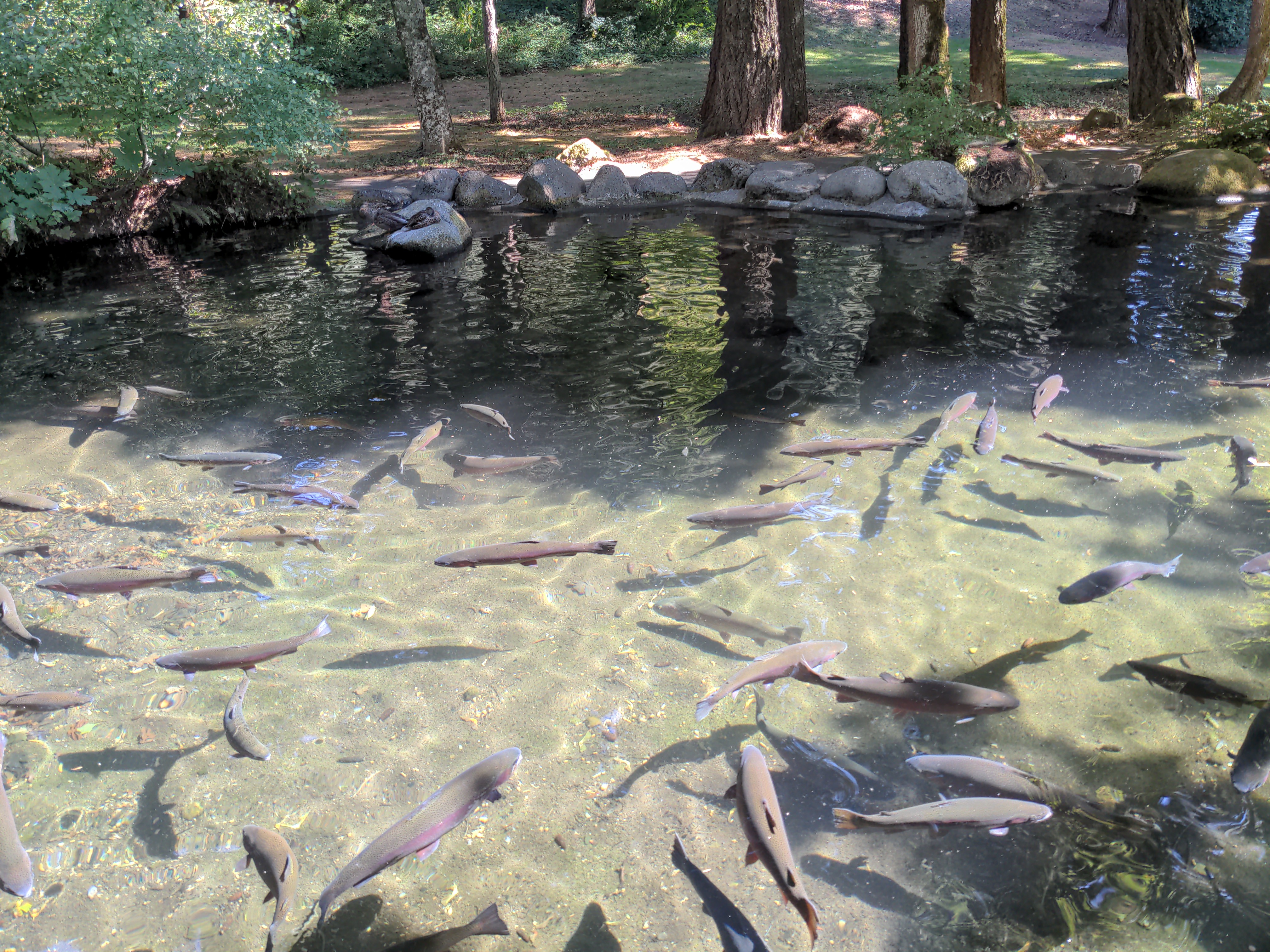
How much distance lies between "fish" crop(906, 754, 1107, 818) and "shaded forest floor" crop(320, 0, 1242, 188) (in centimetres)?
1570

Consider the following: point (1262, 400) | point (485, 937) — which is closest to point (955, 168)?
point (1262, 400)

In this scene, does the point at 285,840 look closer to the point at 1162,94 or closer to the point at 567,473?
the point at 567,473

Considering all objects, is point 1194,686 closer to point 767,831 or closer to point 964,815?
point 964,815

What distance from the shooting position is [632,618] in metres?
4.40

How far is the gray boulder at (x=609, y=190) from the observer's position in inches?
609

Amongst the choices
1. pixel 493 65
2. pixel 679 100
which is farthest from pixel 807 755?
pixel 679 100

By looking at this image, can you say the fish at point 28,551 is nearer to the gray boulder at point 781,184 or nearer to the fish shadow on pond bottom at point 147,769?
the fish shadow on pond bottom at point 147,769

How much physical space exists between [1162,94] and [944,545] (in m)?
19.6

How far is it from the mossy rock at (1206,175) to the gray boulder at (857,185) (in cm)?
498

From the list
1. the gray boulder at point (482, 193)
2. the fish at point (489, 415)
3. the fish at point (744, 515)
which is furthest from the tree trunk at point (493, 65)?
the fish at point (744, 515)

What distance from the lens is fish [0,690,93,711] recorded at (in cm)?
359

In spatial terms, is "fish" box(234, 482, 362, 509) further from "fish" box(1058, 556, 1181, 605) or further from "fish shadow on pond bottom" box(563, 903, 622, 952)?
"fish" box(1058, 556, 1181, 605)

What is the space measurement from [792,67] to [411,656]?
19675 mm

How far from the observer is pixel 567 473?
19.1ft
